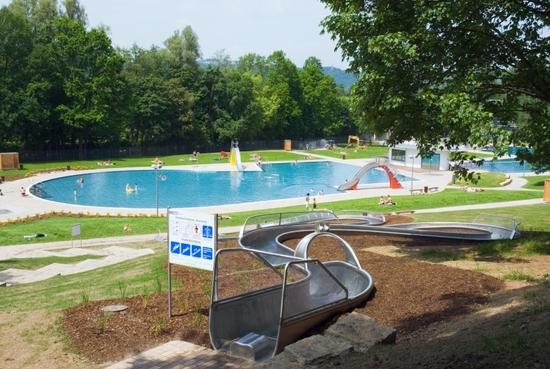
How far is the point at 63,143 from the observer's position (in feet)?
211

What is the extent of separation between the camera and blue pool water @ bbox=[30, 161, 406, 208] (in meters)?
40.0

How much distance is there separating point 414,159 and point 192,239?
53466 millimetres

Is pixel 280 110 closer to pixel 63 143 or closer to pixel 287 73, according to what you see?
pixel 287 73

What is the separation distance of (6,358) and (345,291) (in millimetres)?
5521

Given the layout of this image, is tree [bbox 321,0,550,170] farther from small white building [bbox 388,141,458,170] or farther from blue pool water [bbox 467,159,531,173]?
blue pool water [bbox 467,159,531,173]

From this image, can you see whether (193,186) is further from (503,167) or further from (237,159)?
(503,167)

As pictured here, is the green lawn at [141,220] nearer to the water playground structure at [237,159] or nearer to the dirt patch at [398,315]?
the dirt patch at [398,315]

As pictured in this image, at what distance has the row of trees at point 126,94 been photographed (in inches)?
2290

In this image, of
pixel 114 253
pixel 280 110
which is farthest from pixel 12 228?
pixel 280 110

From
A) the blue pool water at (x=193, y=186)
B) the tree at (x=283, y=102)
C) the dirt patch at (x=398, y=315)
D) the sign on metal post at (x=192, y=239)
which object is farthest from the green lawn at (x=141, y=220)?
the tree at (x=283, y=102)

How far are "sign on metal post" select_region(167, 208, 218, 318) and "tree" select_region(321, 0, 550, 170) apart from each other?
5344 millimetres

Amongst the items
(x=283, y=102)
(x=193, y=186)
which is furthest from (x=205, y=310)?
(x=283, y=102)

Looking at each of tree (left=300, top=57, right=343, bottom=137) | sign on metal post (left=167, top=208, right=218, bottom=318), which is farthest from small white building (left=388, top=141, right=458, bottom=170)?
sign on metal post (left=167, top=208, right=218, bottom=318)

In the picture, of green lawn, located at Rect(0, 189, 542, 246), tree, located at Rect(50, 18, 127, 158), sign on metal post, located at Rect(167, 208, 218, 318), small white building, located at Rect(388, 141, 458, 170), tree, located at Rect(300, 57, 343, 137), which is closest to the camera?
sign on metal post, located at Rect(167, 208, 218, 318)
